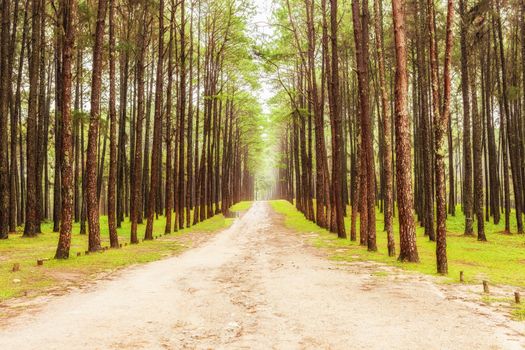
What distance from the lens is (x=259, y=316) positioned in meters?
6.51

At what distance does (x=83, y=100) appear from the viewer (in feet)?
99.1

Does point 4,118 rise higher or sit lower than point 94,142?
higher

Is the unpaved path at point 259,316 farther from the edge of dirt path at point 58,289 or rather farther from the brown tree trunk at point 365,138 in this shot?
the brown tree trunk at point 365,138

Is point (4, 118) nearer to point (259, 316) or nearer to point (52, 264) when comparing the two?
point (52, 264)

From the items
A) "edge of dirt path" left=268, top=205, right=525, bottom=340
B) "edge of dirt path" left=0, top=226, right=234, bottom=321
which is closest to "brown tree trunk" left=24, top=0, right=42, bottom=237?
"edge of dirt path" left=0, top=226, right=234, bottom=321

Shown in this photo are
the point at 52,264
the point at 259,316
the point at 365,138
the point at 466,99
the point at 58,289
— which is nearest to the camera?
the point at 259,316

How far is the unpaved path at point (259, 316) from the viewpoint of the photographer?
5.25 metres

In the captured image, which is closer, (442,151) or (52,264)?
(442,151)

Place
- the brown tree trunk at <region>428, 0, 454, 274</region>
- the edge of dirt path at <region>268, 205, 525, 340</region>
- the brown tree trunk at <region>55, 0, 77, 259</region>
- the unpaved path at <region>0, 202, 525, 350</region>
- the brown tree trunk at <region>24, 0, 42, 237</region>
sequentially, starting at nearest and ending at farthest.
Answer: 1. the unpaved path at <region>0, 202, 525, 350</region>
2. the edge of dirt path at <region>268, 205, 525, 340</region>
3. the brown tree trunk at <region>428, 0, 454, 274</region>
4. the brown tree trunk at <region>55, 0, 77, 259</region>
5. the brown tree trunk at <region>24, 0, 42, 237</region>

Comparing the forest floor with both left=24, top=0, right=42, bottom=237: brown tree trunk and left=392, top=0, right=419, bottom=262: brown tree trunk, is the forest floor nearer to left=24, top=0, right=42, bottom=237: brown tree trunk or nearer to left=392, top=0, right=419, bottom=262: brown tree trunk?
left=24, top=0, right=42, bottom=237: brown tree trunk

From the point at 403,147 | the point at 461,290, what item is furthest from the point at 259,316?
the point at 403,147

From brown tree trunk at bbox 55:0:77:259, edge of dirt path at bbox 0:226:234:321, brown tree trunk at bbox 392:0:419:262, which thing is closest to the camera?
edge of dirt path at bbox 0:226:234:321

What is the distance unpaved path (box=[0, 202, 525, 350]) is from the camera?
207 inches

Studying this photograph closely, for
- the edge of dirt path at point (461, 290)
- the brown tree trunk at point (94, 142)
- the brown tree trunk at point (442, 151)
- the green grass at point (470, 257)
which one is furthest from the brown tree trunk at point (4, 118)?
the brown tree trunk at point (442, 151)
